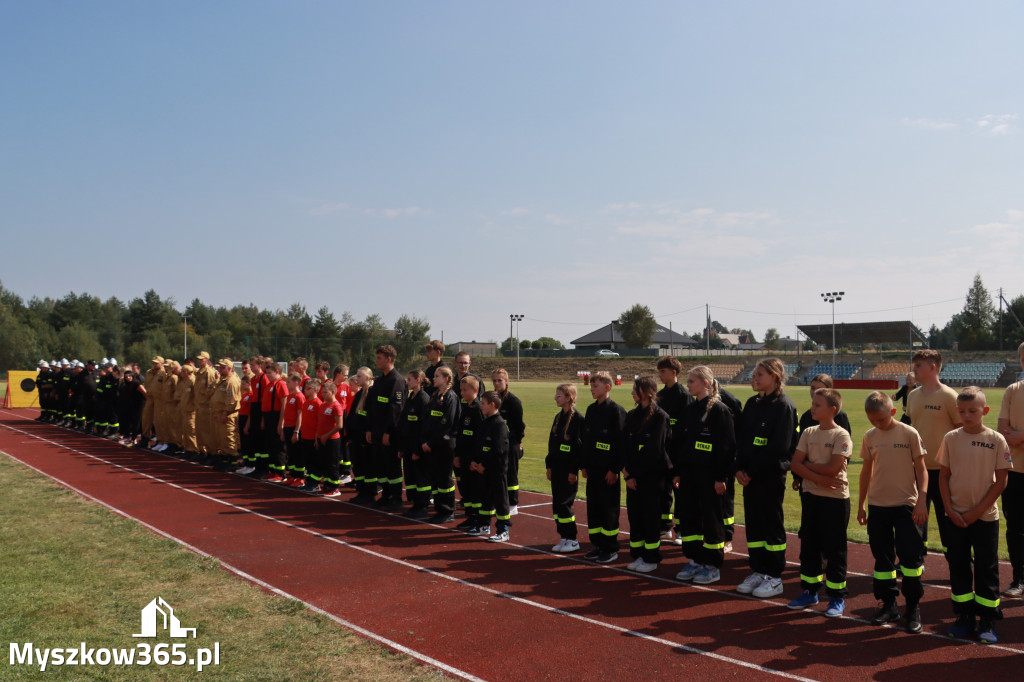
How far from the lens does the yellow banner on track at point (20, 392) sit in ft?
99.6

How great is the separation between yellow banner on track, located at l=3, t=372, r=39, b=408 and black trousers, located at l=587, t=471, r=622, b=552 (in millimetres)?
31021

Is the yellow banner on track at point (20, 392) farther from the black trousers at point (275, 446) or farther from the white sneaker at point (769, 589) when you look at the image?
the white sneaker at point (769, 589)

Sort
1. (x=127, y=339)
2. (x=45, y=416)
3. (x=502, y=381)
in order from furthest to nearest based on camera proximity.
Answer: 1. (x=127, y=339)
2. (x=45, y=416)
3. (x=502, y=381)

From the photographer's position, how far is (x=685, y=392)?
7988 millimetres

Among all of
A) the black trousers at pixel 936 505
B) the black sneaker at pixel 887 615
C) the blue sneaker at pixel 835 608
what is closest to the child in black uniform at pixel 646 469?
the blue sneaker at pixel 835 608

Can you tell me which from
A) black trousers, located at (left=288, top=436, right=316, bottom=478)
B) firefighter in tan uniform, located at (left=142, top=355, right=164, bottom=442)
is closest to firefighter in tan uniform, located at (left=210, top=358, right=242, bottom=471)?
black trousers, located at (left=288, top=436, right=316, bottom=478)

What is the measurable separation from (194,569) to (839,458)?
5991 millimetres

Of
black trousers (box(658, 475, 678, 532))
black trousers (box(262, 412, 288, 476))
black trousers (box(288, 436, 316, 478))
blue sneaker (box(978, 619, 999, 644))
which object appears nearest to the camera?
blue sneaker (box(978, 619, 999, 644))

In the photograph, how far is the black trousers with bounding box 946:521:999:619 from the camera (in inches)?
210

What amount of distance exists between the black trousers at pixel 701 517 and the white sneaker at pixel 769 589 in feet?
1.57

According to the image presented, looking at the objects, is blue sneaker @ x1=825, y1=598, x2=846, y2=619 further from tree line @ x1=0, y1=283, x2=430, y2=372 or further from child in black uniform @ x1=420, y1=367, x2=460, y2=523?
tree line @ x1=0, y1=283, x2=430, y2=372

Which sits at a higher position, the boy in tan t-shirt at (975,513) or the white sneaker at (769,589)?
the boy in tan t-shirt at (975,513)

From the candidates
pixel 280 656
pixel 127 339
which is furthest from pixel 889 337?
pixel 280 656

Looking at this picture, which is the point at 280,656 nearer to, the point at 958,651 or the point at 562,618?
the point at 562,618
